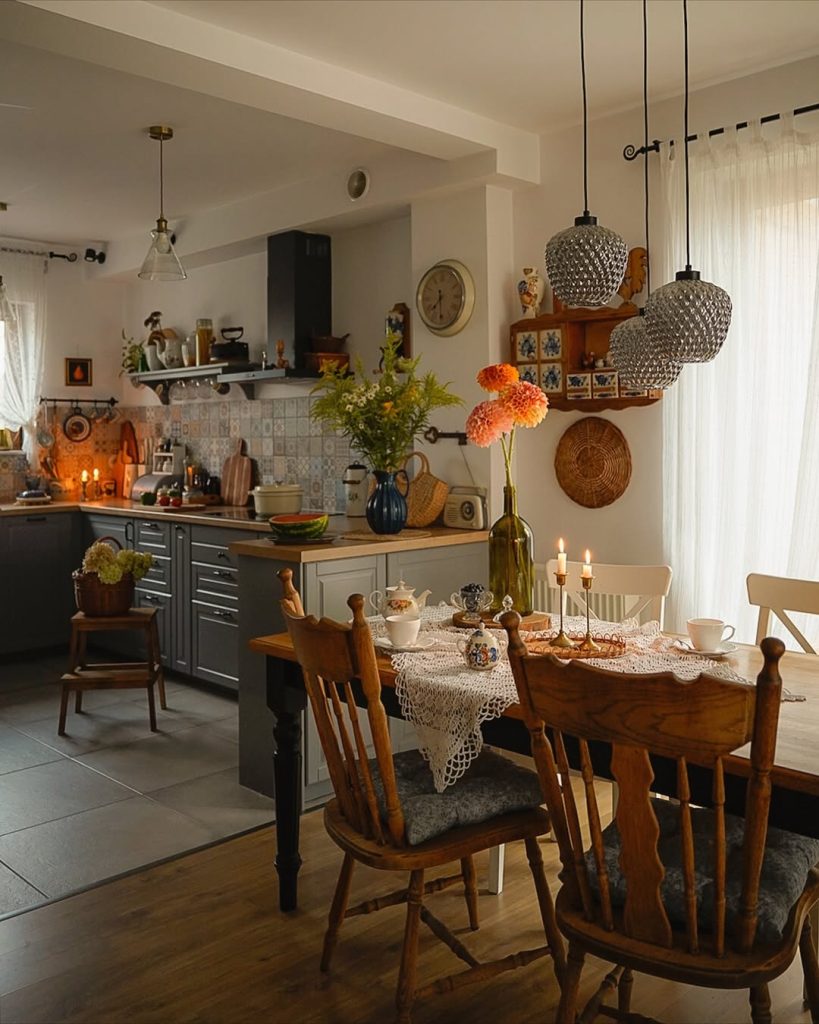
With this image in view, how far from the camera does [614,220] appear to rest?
3.86 m

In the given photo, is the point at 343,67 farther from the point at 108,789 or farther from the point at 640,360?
the point at 108,789

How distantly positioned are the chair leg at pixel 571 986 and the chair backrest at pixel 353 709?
446 millimetres

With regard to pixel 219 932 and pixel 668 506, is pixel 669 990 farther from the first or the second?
pixel 668 506

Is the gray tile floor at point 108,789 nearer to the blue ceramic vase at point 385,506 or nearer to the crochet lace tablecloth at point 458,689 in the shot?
the blue ceramic vase at point 385,506

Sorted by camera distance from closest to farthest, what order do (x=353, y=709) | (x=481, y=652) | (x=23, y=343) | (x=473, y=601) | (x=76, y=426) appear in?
(x=353, y=709) → (x=481, y=652) → (x=473, y=601) → (x=23, y=343) → (x=76, y=426)

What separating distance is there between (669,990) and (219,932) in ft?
3.79

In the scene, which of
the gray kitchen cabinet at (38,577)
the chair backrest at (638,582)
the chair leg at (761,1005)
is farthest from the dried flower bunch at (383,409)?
the gray kitchen cabinet at (38,577)

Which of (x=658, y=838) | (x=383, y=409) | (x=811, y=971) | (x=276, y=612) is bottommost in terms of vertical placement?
(x=811, y=971)

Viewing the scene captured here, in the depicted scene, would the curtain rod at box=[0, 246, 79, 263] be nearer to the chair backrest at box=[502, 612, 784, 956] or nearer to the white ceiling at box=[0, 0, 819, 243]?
the white ceiling at box=[0, 0, 819, 243]

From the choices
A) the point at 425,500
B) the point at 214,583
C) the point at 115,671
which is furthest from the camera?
the point at 214,583

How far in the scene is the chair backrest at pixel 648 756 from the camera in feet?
4.93

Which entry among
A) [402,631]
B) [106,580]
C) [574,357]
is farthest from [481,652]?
[106,580]

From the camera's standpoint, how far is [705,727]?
1513mm

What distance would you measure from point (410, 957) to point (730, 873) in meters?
0.71
